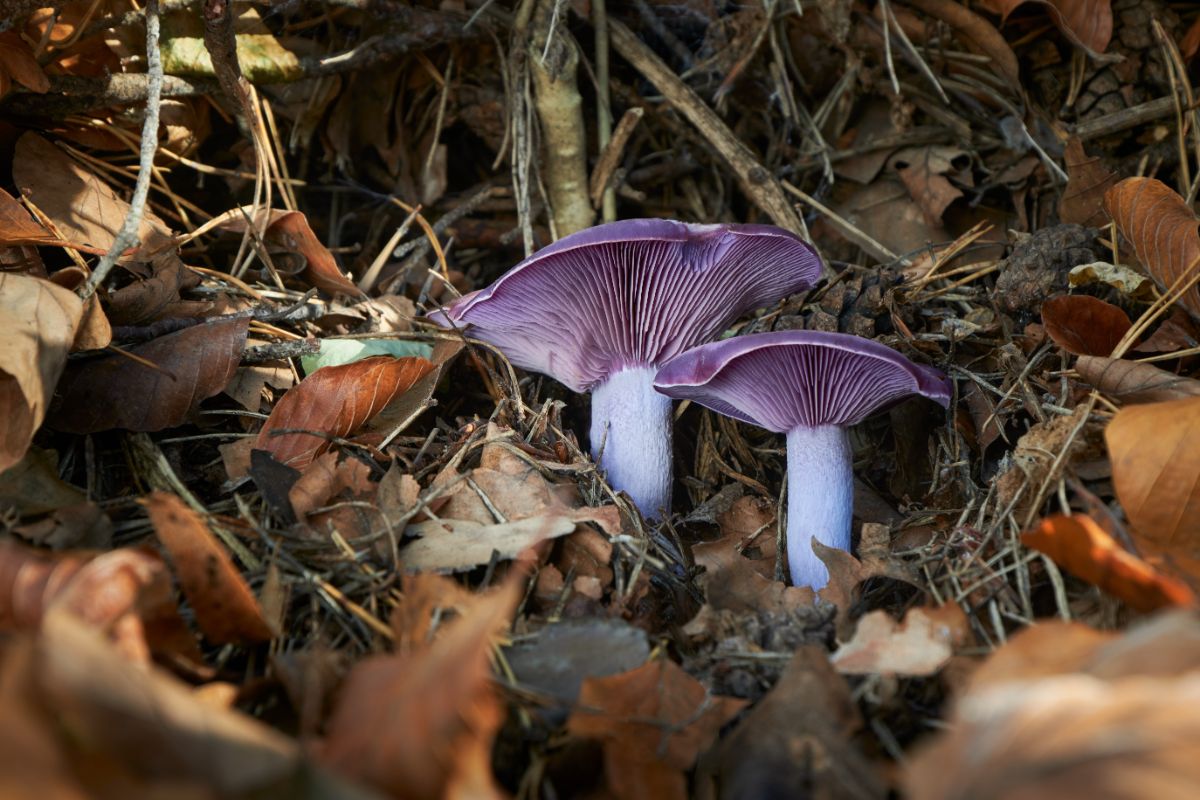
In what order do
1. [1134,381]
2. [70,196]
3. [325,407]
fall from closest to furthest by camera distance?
[1134,381], [325,407], [70,196]

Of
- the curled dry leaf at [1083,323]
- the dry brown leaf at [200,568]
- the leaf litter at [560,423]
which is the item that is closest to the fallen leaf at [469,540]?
the leaf litter at [560,423]

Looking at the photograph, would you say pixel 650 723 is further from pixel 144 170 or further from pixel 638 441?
pixel 144 170

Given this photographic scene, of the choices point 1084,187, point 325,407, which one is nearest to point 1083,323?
point 1084,187

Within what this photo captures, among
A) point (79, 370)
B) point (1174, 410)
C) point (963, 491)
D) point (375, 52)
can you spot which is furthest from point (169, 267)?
point (1174, 410)

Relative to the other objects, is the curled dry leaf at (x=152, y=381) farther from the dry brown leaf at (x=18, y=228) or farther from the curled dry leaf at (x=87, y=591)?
the curled dry leaf at (x=87, y=591)

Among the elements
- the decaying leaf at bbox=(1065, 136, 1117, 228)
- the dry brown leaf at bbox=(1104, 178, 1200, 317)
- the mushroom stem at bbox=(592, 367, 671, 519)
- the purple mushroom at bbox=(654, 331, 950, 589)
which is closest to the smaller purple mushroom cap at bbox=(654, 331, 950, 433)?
the purple mushroom at bbox=(654, 331, 950, 589)

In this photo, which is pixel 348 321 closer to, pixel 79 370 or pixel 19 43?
pixel 79 370
